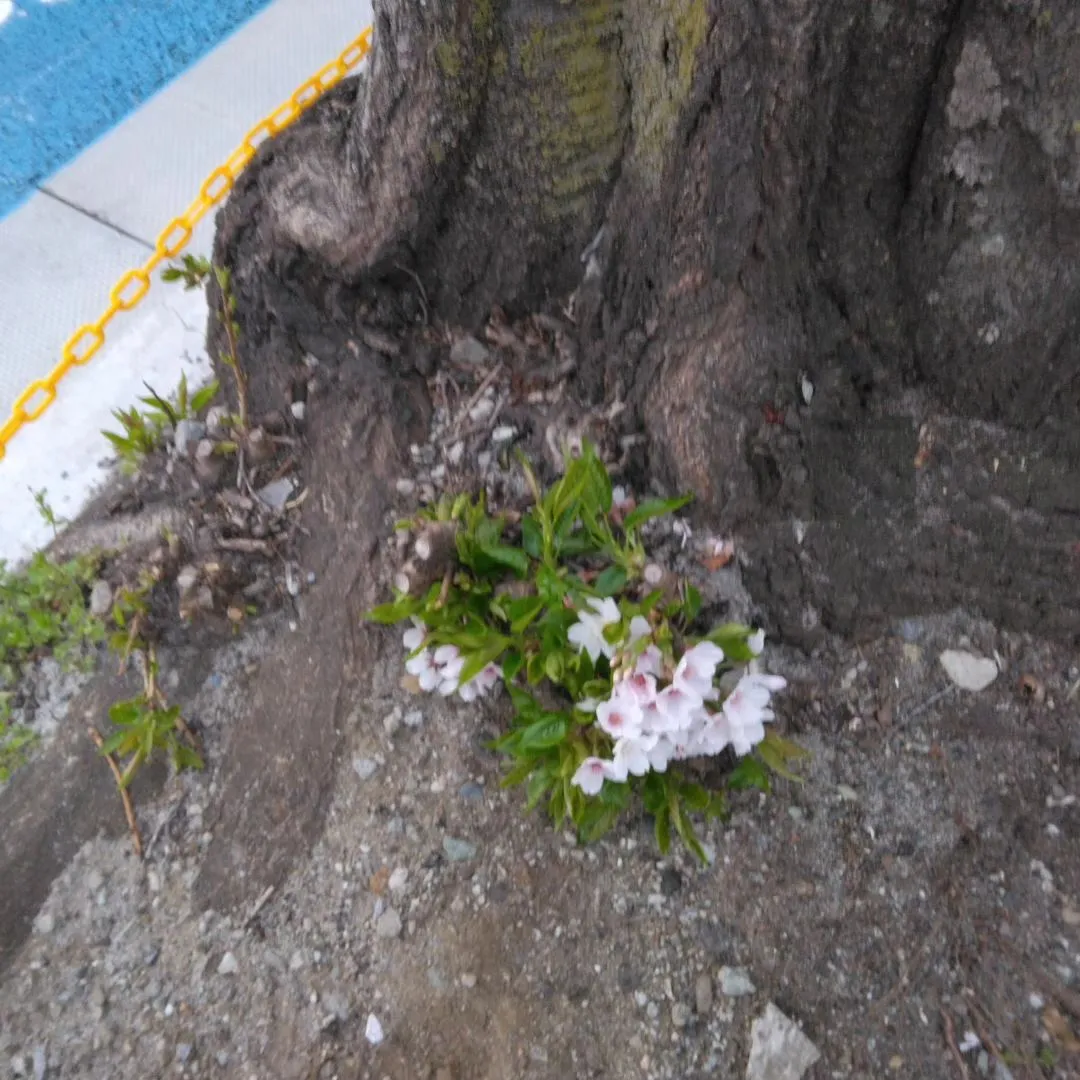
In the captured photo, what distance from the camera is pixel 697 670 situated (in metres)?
1.47

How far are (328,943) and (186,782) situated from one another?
0.46 metres

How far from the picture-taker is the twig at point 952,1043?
4.99ft

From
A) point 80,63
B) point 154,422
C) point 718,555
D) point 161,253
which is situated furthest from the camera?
point 80,63

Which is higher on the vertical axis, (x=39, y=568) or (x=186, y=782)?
(x=39, y=568)

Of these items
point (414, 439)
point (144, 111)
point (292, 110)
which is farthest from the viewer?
point (144, 111)

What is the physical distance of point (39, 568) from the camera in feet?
7.08

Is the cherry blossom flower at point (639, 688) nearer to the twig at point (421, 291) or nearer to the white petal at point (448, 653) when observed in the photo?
the white petal at point (448, 653)

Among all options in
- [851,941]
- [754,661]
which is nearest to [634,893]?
[851,941]

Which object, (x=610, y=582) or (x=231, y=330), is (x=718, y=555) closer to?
(x=610, y=582)

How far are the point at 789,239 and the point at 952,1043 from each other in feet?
4.57

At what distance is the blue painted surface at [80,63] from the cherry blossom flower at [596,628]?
9.77ft

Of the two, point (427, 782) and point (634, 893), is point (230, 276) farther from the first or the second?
point (634, 893)

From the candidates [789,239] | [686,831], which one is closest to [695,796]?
[686,831]

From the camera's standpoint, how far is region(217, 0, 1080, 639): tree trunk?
146 centimetres
